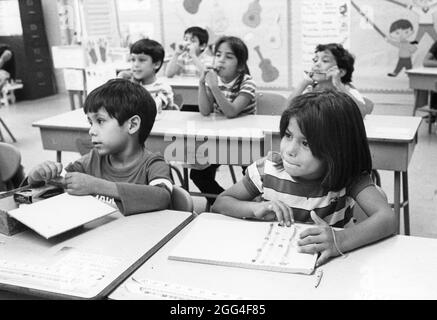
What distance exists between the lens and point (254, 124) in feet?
9.24

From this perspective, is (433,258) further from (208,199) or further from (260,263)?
(208,199)

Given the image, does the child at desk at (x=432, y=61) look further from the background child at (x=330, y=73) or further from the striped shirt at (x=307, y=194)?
the striped shirt at (x=307, y=194)

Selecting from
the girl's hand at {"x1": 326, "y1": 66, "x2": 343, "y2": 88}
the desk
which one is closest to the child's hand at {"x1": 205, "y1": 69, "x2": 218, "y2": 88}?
the girl's hand at {"x1": 326, "y1": 66, "x2": 343, "y2": 88}

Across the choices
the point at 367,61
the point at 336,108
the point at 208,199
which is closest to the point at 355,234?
the point at 336,108

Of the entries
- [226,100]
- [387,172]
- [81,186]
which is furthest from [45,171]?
[387,172]

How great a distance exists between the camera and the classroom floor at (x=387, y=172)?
320cm

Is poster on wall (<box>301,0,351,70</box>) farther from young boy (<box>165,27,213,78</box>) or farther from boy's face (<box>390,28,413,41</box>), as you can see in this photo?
young boy (<box>165,27,213,78</box>)

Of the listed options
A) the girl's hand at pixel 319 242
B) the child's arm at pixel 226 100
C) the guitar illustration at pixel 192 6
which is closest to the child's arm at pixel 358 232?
the girl's hand at pixel 319 242

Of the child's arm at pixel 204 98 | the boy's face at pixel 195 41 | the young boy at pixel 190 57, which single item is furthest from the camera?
the boy's face at pixel 195 41

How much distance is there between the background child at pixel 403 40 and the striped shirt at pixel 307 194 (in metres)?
5.05

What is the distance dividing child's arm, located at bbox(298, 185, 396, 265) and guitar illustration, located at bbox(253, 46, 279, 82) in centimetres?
546

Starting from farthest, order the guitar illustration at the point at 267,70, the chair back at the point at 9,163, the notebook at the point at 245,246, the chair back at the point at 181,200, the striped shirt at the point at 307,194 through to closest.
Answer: the guitar illustration at the point at 267,70, the chair back at the point at 9,163, the chair back at the point at 181,200, the striped shirt at the point at 307,194, the notebook at the point at 245,246

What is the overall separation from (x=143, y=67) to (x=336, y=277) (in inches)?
99.4
